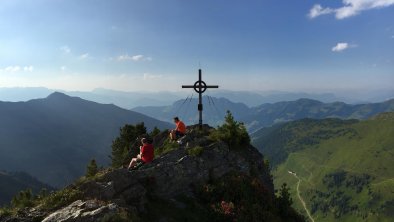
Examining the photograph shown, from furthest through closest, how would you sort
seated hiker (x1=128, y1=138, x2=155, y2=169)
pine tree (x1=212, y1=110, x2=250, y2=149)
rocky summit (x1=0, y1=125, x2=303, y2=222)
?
pine tree (x1=212, y1=110, x2=250, y2=149) < seated hiker (x1=128, y1=138, x2=155, y2=169) < rocky summit (x1=0, y1=125, x2=303, y2=222)

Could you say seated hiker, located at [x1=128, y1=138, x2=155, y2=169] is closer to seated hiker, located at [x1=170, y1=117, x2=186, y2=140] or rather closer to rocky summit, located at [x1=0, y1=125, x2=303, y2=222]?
rocky summit, located at [x1=0, y1=125, x2=303, y2=222]

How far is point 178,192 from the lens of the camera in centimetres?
2441

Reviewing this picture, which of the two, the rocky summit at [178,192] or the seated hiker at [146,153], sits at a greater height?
the seated hiker at [146,153]

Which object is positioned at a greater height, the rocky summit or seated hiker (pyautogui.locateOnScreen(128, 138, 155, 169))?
seated hiker (pyautogui.locateOnScreen(128, 138, 155, 169))

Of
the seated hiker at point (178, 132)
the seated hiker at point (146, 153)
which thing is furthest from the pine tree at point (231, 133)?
the seated hiker at point (146, 153)

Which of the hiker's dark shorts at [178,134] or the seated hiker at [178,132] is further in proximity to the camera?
the hiker's dark shorts at [178,134]

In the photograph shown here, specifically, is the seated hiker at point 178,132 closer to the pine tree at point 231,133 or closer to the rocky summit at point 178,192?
the rocky summit at point 178,192

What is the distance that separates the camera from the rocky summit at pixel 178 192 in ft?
62.5

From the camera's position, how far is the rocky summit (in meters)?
19.0

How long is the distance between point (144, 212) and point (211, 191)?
6.06 metres

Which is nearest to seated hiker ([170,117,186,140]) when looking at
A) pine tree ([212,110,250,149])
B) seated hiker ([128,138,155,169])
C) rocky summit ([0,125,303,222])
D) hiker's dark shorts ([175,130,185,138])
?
hiker's dark shorts ([175,130,185,138])

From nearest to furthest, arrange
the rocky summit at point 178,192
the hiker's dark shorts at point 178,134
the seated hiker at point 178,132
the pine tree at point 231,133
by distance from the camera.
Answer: the rocky summit at point 178,192 < the pine tree at point 231,133 < the seated hiker at point 178,132 < the hiker's dark shorts at point 178,134

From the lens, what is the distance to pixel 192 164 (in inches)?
1075

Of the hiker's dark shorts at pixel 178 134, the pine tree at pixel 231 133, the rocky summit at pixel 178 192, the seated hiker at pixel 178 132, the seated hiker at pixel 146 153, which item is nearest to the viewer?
the rocky summit at pixel 178 192
